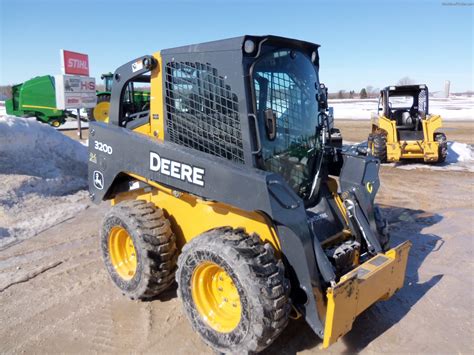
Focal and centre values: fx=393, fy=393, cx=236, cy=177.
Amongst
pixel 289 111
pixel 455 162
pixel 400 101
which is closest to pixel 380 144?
pixel 455 162

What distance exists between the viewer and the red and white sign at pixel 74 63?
42.2ft

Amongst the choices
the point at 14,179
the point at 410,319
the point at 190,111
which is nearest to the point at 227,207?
the point at 190,111

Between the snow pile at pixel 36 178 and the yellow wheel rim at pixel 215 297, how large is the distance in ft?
11.4

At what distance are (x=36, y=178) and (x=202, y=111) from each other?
514 cm

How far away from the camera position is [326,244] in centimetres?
345

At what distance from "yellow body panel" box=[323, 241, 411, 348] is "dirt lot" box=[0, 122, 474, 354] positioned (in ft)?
1.25

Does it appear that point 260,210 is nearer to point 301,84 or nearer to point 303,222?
point 303,222

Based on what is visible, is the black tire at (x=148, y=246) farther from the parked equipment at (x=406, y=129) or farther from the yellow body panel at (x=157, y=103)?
the parked equipment at (x=406, y=129)

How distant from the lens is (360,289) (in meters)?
2.80

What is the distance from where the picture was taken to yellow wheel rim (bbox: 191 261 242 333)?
2932 millimetres

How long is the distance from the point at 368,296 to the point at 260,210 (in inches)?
42.5

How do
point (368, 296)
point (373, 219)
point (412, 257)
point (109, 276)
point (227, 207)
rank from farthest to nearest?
1. point (412, 257)
2. point (109, 276)
3. point (373, 219)
4. point (227, 207)
5. point (368, 296)

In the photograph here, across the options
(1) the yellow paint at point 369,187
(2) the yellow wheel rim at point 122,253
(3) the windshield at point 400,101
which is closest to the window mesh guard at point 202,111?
(2) the yellow wheel rim at point 122,253

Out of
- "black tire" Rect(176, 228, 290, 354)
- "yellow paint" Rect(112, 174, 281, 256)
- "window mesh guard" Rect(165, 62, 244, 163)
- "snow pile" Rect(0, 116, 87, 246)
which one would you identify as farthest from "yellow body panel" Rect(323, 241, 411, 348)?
"snow pile" Rect(0, 116, 87, 246)
